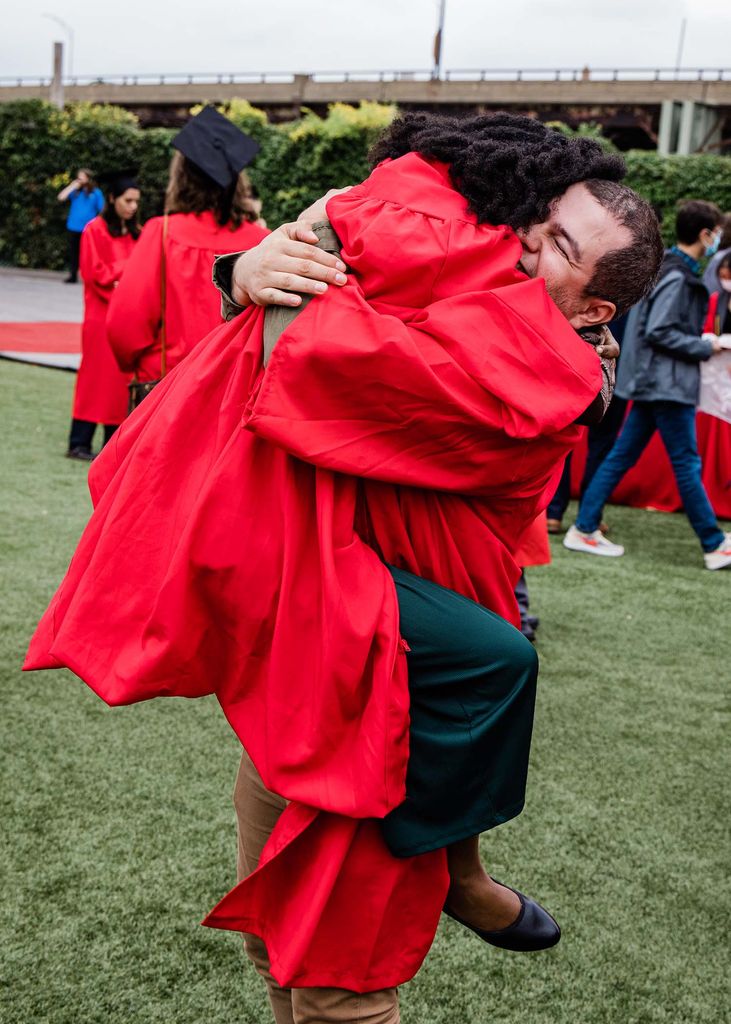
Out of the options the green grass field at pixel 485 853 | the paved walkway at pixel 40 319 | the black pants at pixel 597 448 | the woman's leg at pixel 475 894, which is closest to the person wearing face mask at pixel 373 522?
the woman's leg at pixel 475 894

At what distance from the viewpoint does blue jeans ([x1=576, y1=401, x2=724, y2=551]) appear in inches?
255

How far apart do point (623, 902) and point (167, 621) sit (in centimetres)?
186

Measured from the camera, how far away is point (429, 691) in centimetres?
164

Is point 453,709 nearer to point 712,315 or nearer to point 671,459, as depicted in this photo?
point 671,459

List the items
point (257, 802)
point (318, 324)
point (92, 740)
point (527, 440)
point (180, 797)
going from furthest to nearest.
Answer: point (92, 740), point (180, 797), point (257, 802), point (527, 440), point (318, 324)

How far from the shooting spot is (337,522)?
1589mm

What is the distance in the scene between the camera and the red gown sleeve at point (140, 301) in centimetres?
516

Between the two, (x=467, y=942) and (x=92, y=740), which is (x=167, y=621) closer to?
(x=467, y=942)

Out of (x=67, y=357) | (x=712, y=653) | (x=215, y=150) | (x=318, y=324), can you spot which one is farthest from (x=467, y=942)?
(x=67, y=357)

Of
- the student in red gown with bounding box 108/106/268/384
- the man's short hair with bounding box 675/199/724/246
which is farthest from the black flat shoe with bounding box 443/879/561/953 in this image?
the man's short hair with bounding box 675/199/724/246

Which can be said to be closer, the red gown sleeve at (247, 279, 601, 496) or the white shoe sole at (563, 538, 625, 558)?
the red gown sleeve at (247, 279, 601, 496)

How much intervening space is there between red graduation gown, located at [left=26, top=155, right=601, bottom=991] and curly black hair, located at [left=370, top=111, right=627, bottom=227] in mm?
39

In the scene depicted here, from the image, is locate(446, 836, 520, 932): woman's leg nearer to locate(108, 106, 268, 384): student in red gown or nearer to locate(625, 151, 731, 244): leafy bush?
locate(108, 106, 268, 384): student in red gown

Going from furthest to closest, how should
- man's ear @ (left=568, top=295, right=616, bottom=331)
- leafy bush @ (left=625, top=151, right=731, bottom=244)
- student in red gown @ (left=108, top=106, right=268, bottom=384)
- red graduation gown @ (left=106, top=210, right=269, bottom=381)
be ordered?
leafy bush @ (left=625, top=151, right=731, bottom=244) < red graduation gown @ (left=106, top=210, right=269, bottom=381) < student in red gown @ (left=108, top=106, right=268, bottom=384) < man's ear @ (left=568, top=295, right=616, bottom=331)
